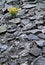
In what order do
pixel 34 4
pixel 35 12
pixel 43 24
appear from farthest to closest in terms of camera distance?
pixel 34 4, pixel 35 12, pixel 43 24

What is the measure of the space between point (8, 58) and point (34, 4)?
2254mm

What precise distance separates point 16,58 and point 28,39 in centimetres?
58

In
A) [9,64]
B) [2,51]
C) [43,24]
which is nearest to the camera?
[9,64]

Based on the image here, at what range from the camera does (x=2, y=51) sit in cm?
422

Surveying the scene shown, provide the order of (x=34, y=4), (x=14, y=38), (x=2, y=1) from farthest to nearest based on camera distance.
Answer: (x=2, y=1) < (x=34, y=4) < (x=14, y=38)

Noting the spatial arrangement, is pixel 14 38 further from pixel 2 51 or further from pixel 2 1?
pixel 2 1

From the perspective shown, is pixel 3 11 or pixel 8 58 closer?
pixel 8 58

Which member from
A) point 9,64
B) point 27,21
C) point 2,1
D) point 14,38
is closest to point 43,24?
point 27,21

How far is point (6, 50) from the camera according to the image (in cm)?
423

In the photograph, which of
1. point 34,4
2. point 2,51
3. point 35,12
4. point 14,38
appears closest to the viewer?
point 2,51

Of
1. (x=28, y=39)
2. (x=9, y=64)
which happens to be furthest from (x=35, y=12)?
(x=9, y=64)

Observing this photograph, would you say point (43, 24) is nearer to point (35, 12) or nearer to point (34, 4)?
point (35, 12)

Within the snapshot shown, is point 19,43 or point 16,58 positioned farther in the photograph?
point 19,43

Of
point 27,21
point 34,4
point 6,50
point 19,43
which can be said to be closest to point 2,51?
point 6,50
